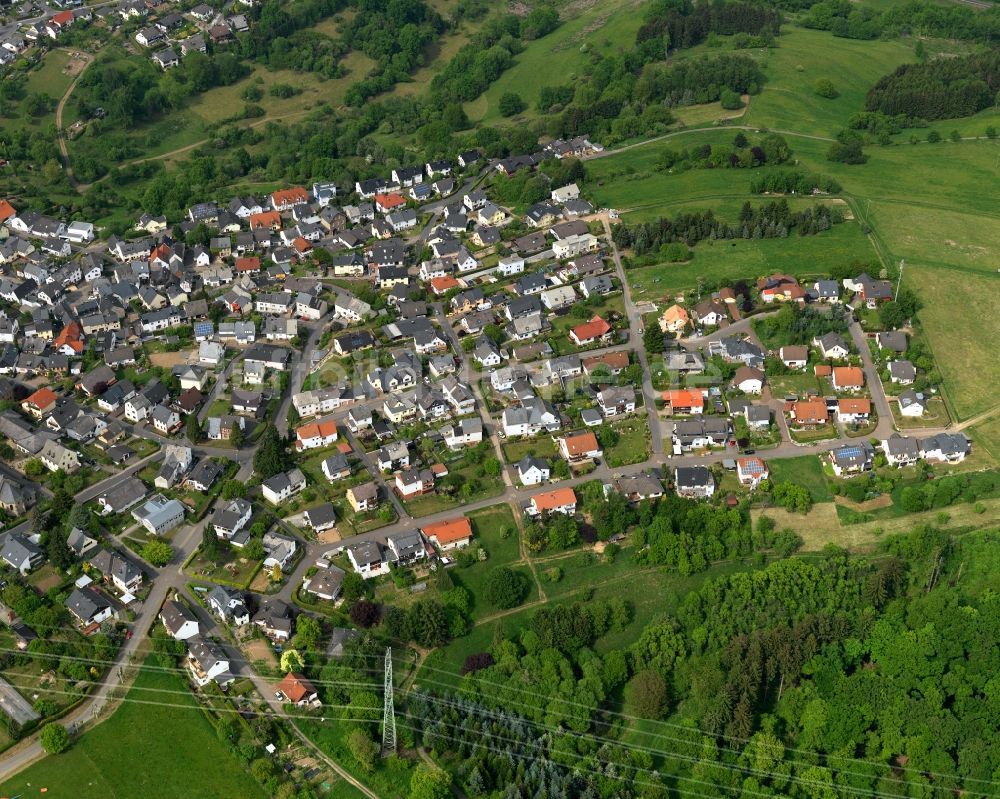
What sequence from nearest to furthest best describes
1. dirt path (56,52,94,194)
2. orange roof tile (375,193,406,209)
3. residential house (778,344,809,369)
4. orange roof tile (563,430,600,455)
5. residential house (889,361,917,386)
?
orange roof tile (563,430,600,455) < residential house (889,361,917,386) < residential house (778,344,809,369) < orange roof tile (375,193,406,209) < dirt path (56,52,94,194)

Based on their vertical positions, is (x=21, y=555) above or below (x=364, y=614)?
above

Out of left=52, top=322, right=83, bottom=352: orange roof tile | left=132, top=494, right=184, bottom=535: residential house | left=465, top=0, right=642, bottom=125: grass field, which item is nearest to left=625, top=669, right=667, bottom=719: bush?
left=132, top=494, right=184, bottom=535: residential house

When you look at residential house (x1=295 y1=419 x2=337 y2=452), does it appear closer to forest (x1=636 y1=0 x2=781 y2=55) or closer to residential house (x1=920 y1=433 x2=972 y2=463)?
residential house (x1=920 y1=433 x2=972 y2=463)

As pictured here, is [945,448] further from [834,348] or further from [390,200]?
[390,200]

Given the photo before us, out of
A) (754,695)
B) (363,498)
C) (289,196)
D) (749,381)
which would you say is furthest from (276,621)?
(289,196)

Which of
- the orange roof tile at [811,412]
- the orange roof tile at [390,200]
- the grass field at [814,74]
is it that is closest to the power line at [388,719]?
the orange roof tile at [811,412]
